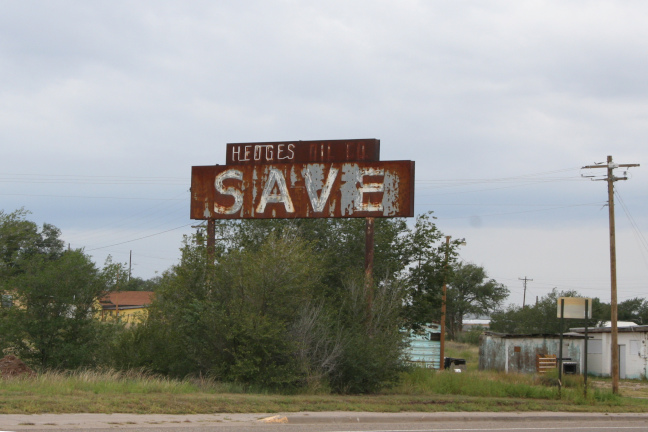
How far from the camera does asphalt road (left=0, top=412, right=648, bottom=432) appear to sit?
469 inches

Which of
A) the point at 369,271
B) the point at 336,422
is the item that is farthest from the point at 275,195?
the point at 336,422

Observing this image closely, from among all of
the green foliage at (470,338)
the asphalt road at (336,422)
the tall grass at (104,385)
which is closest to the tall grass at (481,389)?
the asphalt road at (336,422)

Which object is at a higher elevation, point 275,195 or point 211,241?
point 275,195

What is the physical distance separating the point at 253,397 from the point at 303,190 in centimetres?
844

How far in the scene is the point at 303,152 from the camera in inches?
924

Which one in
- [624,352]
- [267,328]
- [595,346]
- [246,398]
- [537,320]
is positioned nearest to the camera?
[246,398]

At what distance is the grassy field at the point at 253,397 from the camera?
1416 centimetres

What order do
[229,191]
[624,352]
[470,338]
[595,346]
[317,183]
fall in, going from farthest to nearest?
1. [470,338]
2. [595,346]
3. [624,352]
4. [229,191]
5. [317,183]

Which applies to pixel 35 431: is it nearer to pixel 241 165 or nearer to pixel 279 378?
pixel 279 378

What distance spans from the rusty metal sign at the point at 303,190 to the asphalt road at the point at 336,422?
7881mm

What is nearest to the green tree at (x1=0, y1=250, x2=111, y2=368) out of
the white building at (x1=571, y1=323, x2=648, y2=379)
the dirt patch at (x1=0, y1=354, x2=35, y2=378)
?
the dirt patch at (x1=0, y1=354, x2=35, y2=378)

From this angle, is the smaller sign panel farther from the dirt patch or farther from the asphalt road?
the dirt patch

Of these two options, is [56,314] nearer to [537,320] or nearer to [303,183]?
[303,183]

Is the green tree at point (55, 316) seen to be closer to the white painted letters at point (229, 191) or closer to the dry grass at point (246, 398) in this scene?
the dry grass at point (246, 398)
